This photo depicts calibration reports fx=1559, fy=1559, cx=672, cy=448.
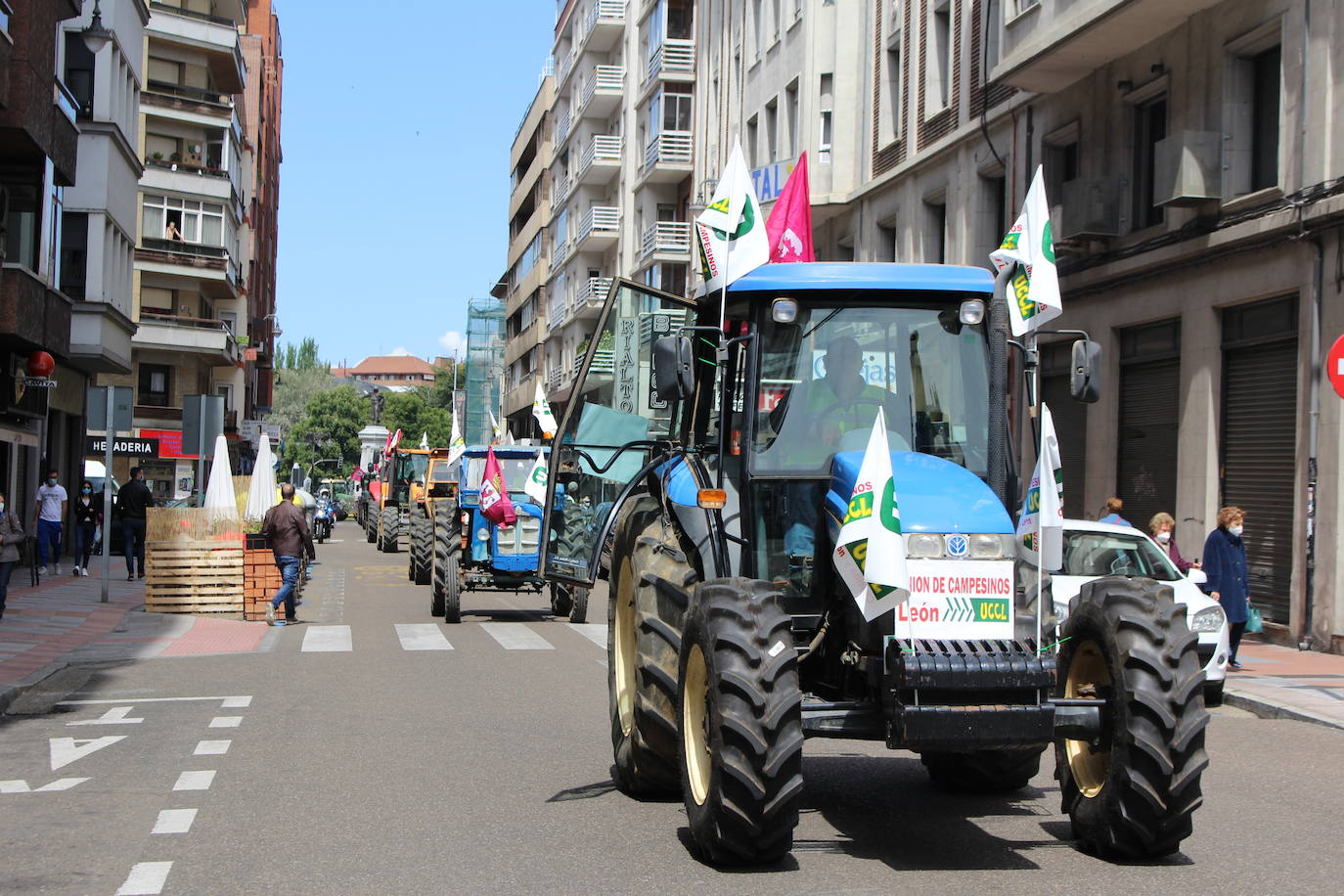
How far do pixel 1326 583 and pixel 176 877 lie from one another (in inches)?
570

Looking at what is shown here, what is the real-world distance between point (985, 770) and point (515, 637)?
10550 mm

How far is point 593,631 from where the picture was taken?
19453 millimetres

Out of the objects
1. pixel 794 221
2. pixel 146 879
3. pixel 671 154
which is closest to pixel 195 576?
pixel 794 221

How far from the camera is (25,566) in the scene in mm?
29375

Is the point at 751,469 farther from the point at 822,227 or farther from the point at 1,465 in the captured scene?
the point at 822,227

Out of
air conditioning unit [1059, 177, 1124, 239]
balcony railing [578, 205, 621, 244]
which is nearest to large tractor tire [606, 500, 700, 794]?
air conditioning unit [1059, 177, 1124, 239]

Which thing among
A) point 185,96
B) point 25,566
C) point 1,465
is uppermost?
point 185,96

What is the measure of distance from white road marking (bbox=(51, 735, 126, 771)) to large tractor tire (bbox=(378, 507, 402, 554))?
3117 centimetres

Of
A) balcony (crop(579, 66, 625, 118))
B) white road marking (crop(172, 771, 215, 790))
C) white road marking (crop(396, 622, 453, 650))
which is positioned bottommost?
white road marking (crop(396, 622, 453, 650))

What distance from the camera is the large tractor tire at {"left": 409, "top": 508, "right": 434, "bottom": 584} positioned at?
25625 millimetres

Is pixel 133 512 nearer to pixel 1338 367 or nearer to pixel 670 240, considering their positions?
pixel 1338 367

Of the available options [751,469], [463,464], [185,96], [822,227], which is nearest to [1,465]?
[463,464]

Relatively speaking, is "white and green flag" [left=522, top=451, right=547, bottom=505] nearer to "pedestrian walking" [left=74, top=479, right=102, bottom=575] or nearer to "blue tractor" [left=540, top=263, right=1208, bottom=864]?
"blue tractor" [left=540, top=263, right=1208, bottom=864]

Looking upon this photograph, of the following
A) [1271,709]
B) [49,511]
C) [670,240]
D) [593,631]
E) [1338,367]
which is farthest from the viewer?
[670,240]
